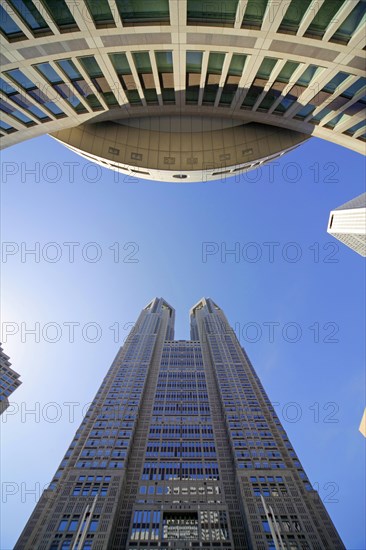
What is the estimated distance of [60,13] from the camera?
15.3 metres

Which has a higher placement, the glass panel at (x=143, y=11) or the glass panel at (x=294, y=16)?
the glass panel at (x=294, y=16)

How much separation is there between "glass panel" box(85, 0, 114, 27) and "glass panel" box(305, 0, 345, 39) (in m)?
9.65

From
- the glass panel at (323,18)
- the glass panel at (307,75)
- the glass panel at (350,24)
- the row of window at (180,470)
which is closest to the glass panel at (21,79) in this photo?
the glass panel at (323,18)

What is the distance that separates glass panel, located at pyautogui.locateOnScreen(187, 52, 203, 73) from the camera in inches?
708

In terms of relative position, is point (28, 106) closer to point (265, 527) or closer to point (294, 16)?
point (294, 16)

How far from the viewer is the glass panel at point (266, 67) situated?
17812 millimetres

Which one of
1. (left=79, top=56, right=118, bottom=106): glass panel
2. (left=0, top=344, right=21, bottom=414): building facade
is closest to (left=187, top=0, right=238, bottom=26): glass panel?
(left=79, top=56, right=118, bottom=106): glass panel

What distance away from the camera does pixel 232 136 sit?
27.6 m

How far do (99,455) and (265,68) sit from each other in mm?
63976

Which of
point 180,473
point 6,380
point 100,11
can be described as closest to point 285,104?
point 100,11

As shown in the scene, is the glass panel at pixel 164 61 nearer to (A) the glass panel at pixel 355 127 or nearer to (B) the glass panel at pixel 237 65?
(B) the glass panel at pixel 237 65

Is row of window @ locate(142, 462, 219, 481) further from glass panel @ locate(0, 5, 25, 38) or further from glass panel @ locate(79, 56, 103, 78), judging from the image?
glass panel @ locate(0, 5, 25, 38)

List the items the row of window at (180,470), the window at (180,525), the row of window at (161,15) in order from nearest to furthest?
the row of window at (161,15) → the window at (180,525) → the row of window at (180,470)

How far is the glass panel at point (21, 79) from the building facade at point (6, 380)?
91.6 meters
